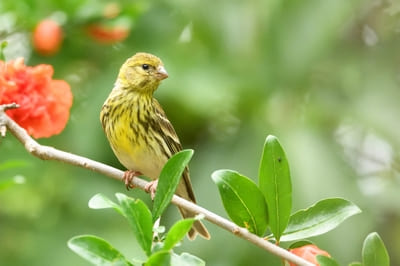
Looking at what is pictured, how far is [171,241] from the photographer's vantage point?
2.40 meters

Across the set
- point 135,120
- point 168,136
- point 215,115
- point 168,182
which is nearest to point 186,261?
point 168,182

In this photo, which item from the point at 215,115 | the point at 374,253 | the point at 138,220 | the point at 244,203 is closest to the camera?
the point at 138,220

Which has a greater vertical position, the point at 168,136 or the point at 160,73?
the point at 160,73

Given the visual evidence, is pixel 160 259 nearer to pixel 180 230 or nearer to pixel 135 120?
pixel 180 230

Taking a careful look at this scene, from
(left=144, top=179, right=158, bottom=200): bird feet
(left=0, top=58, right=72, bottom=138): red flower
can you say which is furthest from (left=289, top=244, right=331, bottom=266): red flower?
(left=0, top=58, right=72, bottom=138): red flower

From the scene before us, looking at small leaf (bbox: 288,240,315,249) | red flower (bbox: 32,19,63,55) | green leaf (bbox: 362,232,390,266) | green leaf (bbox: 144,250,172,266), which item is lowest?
green leaf (bbox: 144,250,172,266)

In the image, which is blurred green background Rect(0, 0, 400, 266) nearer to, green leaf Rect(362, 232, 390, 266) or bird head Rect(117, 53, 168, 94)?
bird head Rect(117, 53, 168, 94)

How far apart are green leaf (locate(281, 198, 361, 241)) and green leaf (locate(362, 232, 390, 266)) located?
0.13 m

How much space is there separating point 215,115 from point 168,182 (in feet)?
10.8

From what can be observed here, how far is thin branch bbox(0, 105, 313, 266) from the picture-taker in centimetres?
258

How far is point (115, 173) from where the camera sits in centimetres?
279

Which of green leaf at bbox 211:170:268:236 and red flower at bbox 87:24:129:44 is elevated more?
red flower at bbox 87:24:129:44

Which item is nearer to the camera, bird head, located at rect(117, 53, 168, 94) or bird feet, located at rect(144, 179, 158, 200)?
bird feet, located at rect(144, 179, 158, 200)

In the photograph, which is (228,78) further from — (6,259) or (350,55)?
(6,259)
